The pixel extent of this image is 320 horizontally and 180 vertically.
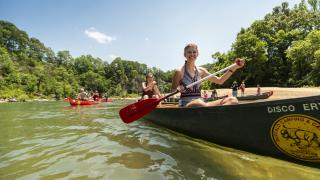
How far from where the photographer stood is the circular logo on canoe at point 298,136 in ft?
9.81

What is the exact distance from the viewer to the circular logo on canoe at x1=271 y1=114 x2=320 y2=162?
299 cm

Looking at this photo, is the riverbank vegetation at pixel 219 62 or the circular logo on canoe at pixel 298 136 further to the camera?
the riverbank vegetation at pixel 219 62

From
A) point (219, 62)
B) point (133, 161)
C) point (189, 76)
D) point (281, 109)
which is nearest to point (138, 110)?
point (189, 76)

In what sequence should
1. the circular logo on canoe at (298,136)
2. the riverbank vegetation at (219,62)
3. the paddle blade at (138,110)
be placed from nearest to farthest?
the circular logo on canoe at (298,136), the paddle blade at (138,110), the riverbank vegetation at (219,62)

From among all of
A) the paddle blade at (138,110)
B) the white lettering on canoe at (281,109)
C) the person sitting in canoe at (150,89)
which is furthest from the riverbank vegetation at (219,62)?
the white lettering on canoe at (281,109)

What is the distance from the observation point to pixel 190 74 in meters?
5.20

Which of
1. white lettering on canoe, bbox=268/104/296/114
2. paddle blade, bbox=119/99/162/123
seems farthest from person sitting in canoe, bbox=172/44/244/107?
white lettering on canoe, bbox=268/104/296/114

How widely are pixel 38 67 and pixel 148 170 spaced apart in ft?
321

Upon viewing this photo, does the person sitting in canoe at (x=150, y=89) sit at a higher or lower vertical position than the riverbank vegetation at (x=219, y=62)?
lower

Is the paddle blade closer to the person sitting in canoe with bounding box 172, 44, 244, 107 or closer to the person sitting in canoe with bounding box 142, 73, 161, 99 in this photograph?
the person sitting in canoe with bounding box 172, 44, 244, 107

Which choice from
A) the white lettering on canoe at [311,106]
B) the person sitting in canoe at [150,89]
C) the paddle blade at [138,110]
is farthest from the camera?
the person sitting in canoe at [150,89]

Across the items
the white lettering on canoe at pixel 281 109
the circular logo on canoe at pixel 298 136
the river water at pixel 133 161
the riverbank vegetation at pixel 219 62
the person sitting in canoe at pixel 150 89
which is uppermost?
the riverbank vegetation at pixel 219 62

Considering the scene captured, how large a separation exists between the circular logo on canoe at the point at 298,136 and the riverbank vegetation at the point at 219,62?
20.5m

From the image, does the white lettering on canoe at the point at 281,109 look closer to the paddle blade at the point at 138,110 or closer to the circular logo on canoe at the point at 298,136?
the circular logo on canoe at the point at 298,136
